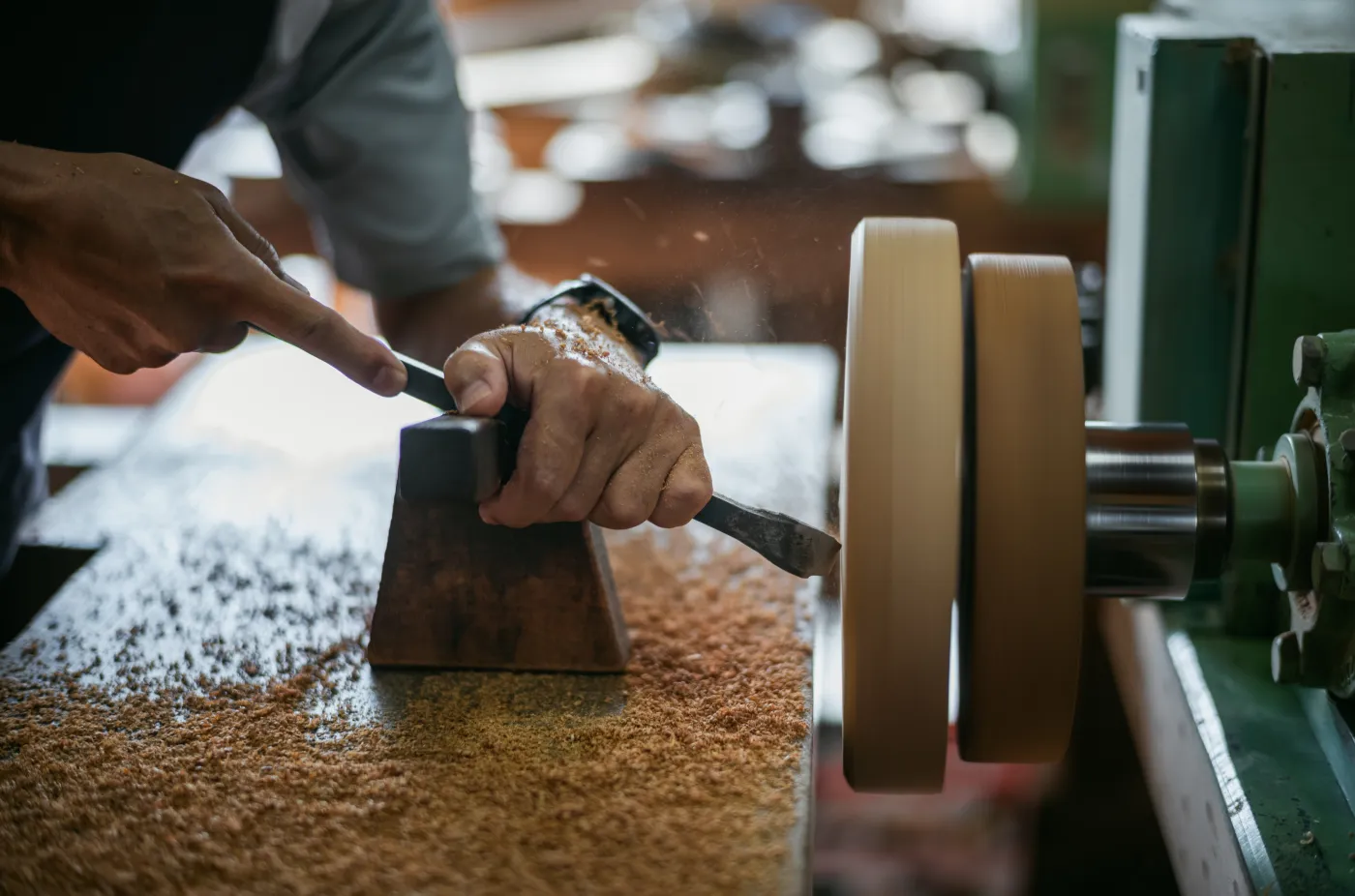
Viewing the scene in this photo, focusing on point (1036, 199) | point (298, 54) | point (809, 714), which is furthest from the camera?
point (1036, 199)

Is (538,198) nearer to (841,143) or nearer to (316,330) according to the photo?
(841,143)

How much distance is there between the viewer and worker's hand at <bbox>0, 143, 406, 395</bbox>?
2.81ft

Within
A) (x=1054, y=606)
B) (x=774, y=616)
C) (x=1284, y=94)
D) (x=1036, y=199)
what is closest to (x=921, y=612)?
(x=1054, y=606)

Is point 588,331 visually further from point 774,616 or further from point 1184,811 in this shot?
point 1184,811

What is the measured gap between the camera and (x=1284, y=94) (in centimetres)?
106

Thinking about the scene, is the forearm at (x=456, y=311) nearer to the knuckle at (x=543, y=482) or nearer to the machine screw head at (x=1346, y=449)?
the knuckle at (x=543, y=482)

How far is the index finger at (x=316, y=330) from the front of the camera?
871 mm

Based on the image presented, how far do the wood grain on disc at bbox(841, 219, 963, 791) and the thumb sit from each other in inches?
10.0

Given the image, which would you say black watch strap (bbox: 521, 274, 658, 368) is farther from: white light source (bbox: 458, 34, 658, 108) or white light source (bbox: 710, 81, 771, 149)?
white light source (bbox: 458, 34, 658, 108)

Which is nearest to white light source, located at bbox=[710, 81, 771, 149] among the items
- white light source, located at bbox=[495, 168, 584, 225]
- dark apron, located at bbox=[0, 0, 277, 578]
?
white light source, located at bbox=[495, 168, 584, 225]

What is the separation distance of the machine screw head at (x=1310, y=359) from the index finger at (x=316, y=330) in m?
0.69

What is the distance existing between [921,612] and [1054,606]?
11 cm

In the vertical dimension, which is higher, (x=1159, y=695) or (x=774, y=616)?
(x=774, y=616)

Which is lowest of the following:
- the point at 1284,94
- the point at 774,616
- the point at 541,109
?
the point at 541,109
